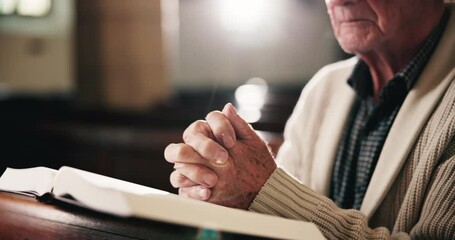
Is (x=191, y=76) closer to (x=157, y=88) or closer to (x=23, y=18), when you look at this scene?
(x=157, y=88)

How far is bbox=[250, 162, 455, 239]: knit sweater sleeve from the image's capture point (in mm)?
1039

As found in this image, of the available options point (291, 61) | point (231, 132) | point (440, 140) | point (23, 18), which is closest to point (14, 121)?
point (23, 18)

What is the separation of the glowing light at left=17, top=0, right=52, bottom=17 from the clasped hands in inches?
92.6

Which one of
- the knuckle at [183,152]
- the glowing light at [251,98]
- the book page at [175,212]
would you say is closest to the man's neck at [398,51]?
the knuckle at [183,152]

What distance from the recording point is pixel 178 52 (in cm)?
366

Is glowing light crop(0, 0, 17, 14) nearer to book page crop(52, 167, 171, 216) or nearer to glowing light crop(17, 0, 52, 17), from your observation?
glowing light crop(17, 0, 52, 17)

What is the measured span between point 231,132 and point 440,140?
0.44 m

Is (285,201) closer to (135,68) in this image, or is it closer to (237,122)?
(237,122)

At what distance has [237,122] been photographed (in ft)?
3.59

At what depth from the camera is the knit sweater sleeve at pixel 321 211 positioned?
1039mm

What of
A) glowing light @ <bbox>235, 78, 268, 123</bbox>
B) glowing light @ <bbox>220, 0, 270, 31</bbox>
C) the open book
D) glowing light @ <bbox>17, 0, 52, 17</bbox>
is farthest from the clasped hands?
glowing light @ <bbox>220, 0, 270, 31</bbox>

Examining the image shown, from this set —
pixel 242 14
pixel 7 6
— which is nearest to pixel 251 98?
pixel 242 14

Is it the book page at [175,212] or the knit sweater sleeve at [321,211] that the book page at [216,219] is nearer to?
the book page at [175,212]

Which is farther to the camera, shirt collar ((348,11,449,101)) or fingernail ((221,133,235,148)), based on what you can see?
shirt collar ((348,11,449,101))
